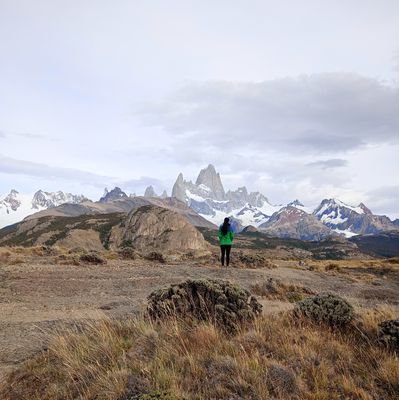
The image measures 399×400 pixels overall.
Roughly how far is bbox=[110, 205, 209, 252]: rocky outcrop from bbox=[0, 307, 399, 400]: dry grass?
358 ft

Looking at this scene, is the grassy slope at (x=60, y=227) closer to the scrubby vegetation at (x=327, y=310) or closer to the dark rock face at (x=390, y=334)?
the scrubby vegetation at (x=327, y=310)

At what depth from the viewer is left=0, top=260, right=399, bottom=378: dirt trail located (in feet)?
33.7

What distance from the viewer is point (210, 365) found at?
6.38 meters

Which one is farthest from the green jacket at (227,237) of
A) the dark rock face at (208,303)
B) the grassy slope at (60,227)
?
the grassy slope at (60,227)

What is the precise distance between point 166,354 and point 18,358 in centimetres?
343

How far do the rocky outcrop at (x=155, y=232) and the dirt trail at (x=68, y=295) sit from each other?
9307cm

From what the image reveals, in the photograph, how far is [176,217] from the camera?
440ft

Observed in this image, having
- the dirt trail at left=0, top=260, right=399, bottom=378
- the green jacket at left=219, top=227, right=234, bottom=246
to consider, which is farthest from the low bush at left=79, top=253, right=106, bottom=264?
the green jacket at left=219, top=227, right=234, bottom=246

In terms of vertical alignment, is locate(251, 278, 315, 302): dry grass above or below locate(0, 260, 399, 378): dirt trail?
above

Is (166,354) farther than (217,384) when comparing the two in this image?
Yes

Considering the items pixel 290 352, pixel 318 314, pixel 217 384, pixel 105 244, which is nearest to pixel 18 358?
pixel 217 384

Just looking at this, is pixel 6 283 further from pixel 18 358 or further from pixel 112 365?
pixel 112 365

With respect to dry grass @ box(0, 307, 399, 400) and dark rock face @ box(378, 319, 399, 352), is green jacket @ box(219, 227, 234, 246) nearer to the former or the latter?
dry grass @ box(0, 307, 399, 400)

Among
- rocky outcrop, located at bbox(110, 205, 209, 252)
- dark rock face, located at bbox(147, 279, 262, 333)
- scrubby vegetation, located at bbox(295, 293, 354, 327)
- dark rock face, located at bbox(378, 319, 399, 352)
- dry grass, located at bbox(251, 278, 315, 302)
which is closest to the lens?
dark rock face, located at bbox(378, 319, 399, 352)
